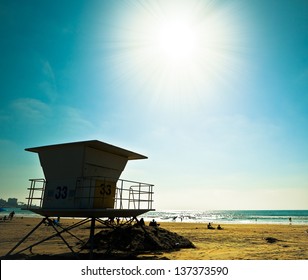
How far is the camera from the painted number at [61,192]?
12.0 meters

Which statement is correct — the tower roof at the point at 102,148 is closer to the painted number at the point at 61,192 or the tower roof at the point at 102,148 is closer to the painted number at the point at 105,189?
the painted number at the point at 105,189

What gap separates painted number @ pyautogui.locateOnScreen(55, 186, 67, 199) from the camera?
1196 centimetres

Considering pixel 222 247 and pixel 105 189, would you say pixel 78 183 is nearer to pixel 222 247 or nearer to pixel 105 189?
pixel 105 189

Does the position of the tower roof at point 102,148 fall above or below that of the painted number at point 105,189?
above

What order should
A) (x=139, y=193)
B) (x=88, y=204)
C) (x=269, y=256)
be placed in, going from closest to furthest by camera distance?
(x=88, y=204) < (x=269, y=256) < (x=139, y=193)

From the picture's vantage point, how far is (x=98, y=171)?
12.6m

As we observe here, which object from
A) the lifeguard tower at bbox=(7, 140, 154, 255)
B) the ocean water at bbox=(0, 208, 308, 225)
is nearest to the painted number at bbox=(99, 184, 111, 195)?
the lifeguard tower at bbox=(7, 140, 154, 255)

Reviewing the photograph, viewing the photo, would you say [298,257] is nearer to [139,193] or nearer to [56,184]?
[139,193]

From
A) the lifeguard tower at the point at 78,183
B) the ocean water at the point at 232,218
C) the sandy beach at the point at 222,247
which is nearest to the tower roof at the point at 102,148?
the lifeguard tower at the point at 78,183

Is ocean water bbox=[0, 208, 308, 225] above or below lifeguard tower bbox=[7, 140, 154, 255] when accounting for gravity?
below

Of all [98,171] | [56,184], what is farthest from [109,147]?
[56,184]

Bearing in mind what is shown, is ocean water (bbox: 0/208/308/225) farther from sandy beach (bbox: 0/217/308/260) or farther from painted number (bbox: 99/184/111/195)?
painted number (bbox: 99/184/111/195)

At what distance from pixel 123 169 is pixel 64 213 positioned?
4119mm

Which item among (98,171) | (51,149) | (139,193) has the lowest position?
(139,193)
